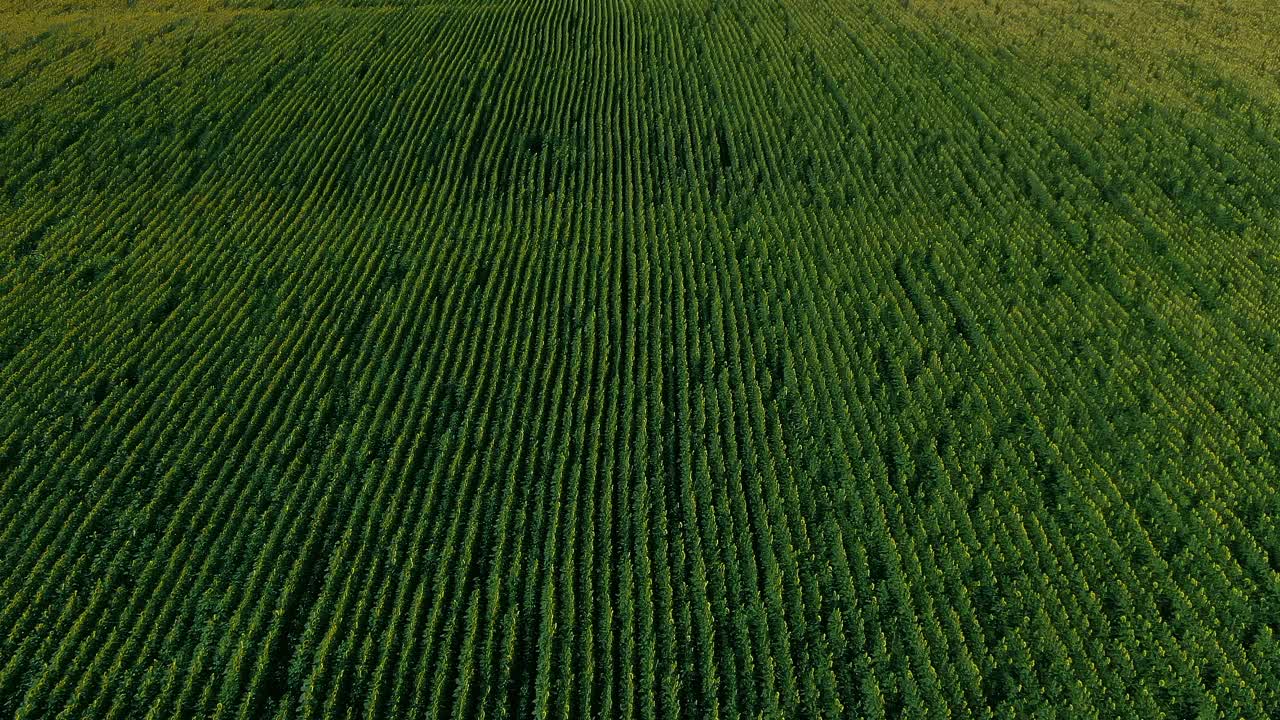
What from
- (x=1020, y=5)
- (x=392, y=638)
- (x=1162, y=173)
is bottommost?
(x=392, y=638)

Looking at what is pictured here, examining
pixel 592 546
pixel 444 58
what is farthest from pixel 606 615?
pixel 444 58

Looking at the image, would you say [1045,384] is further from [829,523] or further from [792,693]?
[792,693]

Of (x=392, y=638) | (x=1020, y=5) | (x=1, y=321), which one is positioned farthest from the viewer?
(x=1020, y=5)

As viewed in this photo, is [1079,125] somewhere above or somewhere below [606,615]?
above

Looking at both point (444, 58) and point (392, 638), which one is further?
point (444, 58)

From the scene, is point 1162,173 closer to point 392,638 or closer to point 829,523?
point 829,523

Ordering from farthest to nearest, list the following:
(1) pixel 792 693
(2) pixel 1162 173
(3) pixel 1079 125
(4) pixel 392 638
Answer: (3) pixel 1079 125 < (2) pixel 1162 173 < (4) pixel 392 638 < (1) pixel 792 693
